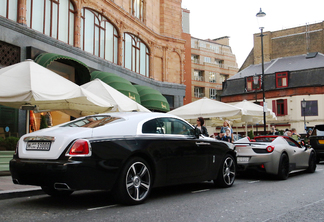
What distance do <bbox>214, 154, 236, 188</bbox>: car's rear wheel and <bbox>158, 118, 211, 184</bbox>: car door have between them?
69cm

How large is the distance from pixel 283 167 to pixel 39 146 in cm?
689

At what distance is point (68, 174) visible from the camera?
527 cm

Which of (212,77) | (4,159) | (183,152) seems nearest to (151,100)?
(4,159)

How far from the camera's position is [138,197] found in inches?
237

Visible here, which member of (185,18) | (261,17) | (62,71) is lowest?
(62,71)

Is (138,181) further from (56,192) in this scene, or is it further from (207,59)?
(207,59)

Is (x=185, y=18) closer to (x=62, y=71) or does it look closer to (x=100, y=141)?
(x=62, y=71)

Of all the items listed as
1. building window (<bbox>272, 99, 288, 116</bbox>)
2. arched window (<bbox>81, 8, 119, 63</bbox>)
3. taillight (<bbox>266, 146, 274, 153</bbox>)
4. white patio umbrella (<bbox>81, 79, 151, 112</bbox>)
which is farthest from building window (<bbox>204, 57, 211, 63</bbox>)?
taillight (<bbox>266, 146, 274, 153</bbox>)

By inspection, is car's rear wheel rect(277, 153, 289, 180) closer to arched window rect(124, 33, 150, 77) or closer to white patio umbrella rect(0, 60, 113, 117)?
white patio umbrella rect(0, 60, 113, 117)

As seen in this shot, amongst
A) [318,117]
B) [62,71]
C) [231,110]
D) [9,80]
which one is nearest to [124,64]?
[62,71]

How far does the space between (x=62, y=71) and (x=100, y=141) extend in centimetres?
1350

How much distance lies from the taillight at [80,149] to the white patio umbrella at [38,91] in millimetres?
4070

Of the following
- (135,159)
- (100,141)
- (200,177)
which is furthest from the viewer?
(200,177)

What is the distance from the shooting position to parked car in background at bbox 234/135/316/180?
385 inches
